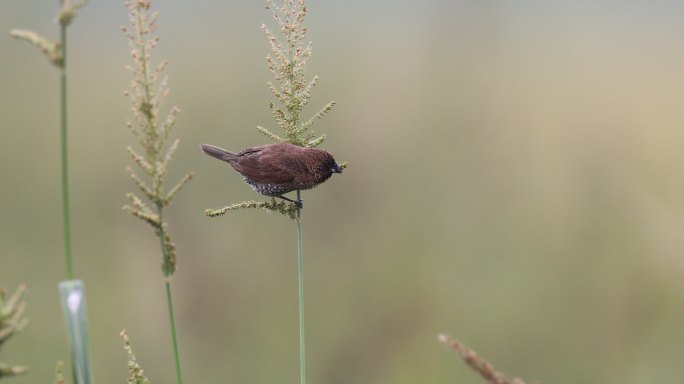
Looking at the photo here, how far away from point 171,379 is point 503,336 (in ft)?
3.82

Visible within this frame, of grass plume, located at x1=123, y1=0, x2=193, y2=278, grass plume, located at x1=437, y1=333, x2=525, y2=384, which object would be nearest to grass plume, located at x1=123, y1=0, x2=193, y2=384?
grass plume, located at x1=123, y1=0, x2=193, y2=278

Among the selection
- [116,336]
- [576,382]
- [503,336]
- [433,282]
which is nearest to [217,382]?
[116,336]

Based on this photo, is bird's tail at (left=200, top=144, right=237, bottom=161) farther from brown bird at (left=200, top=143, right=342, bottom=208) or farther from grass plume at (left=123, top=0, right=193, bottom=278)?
grass plume at (left=123, top=0, right=193, bottom=278)

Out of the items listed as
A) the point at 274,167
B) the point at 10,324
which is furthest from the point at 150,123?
the point at 274,167

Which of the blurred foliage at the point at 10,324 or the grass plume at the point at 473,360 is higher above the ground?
the blurred foliage at the point at 10,324

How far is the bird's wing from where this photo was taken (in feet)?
3.89

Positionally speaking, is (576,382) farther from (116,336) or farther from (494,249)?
(116,336)

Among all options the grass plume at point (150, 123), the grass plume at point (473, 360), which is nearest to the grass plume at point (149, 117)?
the grass plume at point (150, 123)

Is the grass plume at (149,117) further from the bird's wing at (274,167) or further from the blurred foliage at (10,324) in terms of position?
the bird's wing at (274,167)

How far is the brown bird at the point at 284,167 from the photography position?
118 centimetres

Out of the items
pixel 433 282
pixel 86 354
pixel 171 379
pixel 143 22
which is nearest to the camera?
pixel 86 354

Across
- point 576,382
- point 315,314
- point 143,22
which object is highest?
point 143,22

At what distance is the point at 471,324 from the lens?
270 centimetres

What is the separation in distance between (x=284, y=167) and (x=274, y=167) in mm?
20
